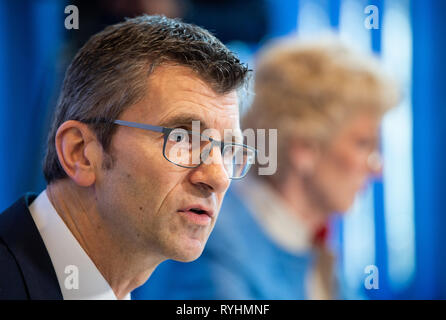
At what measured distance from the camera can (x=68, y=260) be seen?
3.48 feet

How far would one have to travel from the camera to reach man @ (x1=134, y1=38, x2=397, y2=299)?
1831 mm

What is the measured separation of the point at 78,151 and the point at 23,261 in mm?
221

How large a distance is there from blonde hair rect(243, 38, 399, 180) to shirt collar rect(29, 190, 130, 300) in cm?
95

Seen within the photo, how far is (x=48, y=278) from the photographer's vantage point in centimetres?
101

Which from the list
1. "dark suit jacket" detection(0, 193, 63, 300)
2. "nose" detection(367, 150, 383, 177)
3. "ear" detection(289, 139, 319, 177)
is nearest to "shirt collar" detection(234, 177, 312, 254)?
"ear" detection(289, 139, 319, 177)

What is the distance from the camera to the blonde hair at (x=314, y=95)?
1932 mm

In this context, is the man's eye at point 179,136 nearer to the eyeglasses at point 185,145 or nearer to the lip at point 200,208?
the eyeglasses at point 185,145

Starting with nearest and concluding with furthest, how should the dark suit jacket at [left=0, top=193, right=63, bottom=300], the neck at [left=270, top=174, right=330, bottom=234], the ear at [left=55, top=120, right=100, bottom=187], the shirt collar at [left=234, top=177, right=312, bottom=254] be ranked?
the dark suit jacket at [left=0, top=193, right=63, bottom=300] → the ear at [left=55, top=120, right=100, bottom=187] → the shirt collar at [left=234, top=177, right=312, bottom=254] → the neck at [left=270, top=174, right=330, bottom=234]

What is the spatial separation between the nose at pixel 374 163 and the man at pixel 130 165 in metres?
0.98

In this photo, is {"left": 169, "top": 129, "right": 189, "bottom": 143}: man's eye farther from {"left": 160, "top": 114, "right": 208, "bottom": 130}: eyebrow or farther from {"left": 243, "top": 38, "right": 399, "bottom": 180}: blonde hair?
{"left": 243, "top": 38, "right": 399, "bottom": 180}: blonde hair

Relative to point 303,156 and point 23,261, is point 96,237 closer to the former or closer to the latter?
point 23,261

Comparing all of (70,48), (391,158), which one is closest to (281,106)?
(70,48)

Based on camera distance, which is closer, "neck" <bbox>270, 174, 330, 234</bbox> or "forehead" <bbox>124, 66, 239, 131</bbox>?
"forehead" <bbox>124, 66, 239, 131</bbox>
